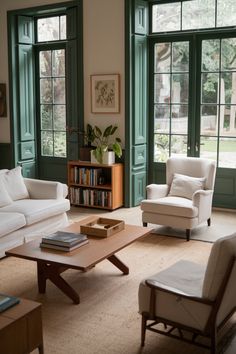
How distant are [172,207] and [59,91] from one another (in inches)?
128

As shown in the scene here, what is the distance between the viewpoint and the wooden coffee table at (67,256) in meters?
3.70

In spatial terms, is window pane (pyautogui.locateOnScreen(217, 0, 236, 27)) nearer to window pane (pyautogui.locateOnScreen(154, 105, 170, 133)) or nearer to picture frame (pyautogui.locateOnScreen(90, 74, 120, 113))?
window pane (pyautogui.locateOnScreen(154, 105, 170, 133))

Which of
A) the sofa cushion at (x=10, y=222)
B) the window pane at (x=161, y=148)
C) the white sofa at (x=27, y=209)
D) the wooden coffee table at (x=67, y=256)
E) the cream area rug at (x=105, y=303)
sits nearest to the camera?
the cream area rug at (x=105, y=303)

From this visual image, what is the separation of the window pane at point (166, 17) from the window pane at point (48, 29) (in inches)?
64.6

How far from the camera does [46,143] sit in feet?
26.7

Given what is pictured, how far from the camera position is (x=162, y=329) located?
3.44 meters

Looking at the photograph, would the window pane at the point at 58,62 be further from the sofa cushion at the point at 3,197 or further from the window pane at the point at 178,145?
the sofa cushion at the point at 3,197

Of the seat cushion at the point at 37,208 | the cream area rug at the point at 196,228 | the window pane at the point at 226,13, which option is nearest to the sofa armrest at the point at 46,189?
the seat cushion at the point at 37,208

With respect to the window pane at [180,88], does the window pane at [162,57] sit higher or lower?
higher

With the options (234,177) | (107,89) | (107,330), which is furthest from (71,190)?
(107,330)

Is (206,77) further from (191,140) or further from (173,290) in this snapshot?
(173,290)

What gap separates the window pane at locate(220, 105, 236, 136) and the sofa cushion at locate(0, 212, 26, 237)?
3165 millimetres

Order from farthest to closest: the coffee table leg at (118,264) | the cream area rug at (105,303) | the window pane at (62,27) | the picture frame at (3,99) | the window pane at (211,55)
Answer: the picture frame at (3,99), the window pane at (62,27), the window pane at (211,55), the coffee table leg at (118,264), the cream area rug at (105,303)

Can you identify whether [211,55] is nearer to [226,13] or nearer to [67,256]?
[226,13]
